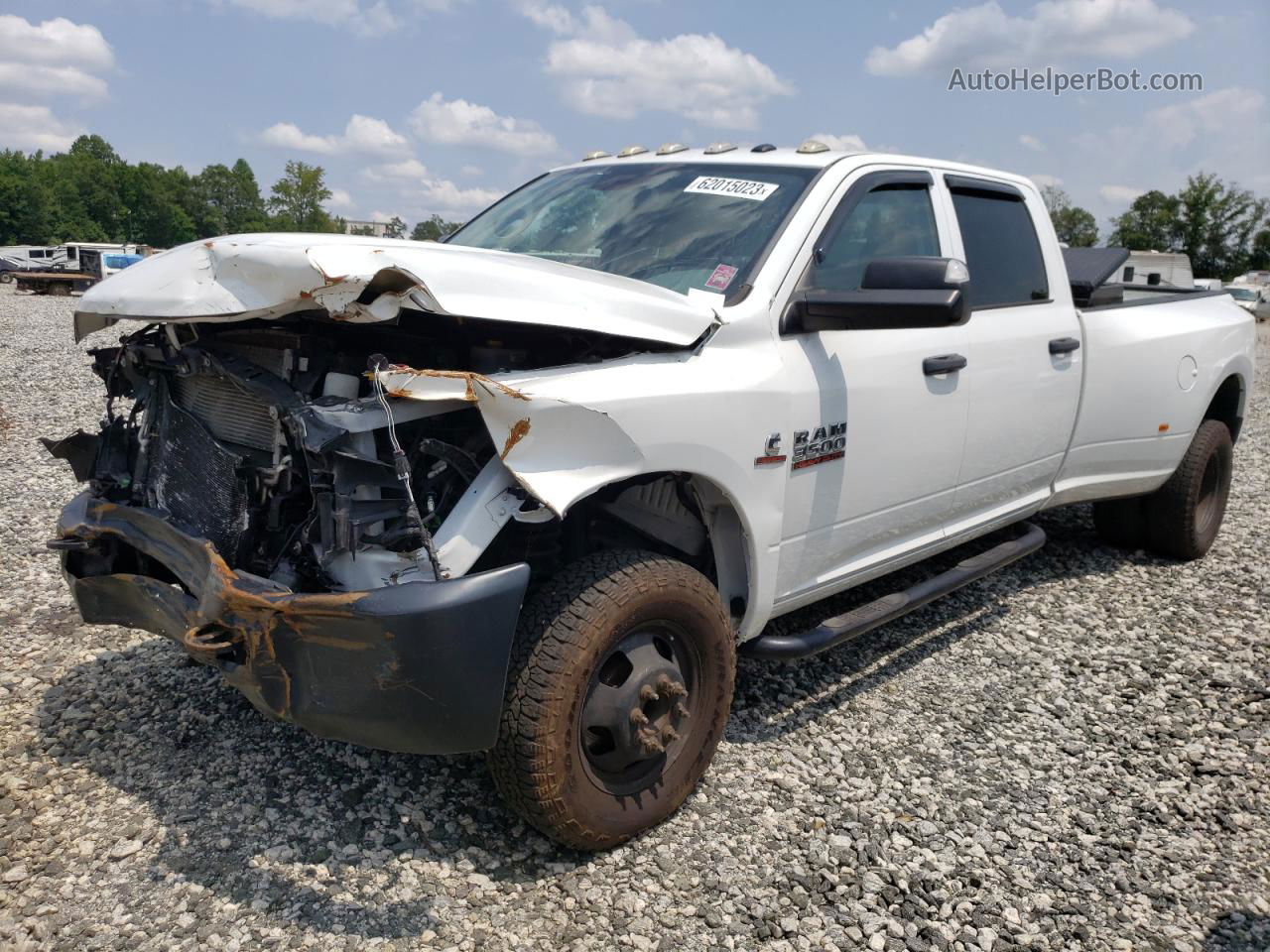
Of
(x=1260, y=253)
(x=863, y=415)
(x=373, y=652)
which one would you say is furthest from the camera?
(x=1260, y=253)

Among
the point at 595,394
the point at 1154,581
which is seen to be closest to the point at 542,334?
the point at 595,394

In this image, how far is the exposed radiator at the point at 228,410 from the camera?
2559mm

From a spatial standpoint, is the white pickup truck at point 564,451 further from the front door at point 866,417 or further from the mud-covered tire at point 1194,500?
the mud-covered tire at point 1194,500

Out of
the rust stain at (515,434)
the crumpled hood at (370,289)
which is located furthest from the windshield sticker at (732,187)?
the rust stain at (515,434)

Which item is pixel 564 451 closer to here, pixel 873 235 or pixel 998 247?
pixel 873 235

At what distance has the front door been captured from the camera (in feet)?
9.90

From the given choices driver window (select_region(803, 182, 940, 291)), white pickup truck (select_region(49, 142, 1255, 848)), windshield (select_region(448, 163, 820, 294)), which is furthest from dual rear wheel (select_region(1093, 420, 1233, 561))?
windshield (select_region(448, 163, 820, 294))

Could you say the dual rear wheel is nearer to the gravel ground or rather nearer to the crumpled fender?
the gravel ground

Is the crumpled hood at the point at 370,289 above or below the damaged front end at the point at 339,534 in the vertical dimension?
above

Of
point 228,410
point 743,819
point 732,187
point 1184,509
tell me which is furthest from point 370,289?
point 1184,509

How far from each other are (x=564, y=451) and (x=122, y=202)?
340 feet

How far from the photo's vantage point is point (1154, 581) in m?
5.22

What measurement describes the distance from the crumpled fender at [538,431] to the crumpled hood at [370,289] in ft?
0.55

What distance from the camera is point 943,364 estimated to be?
137 inches
